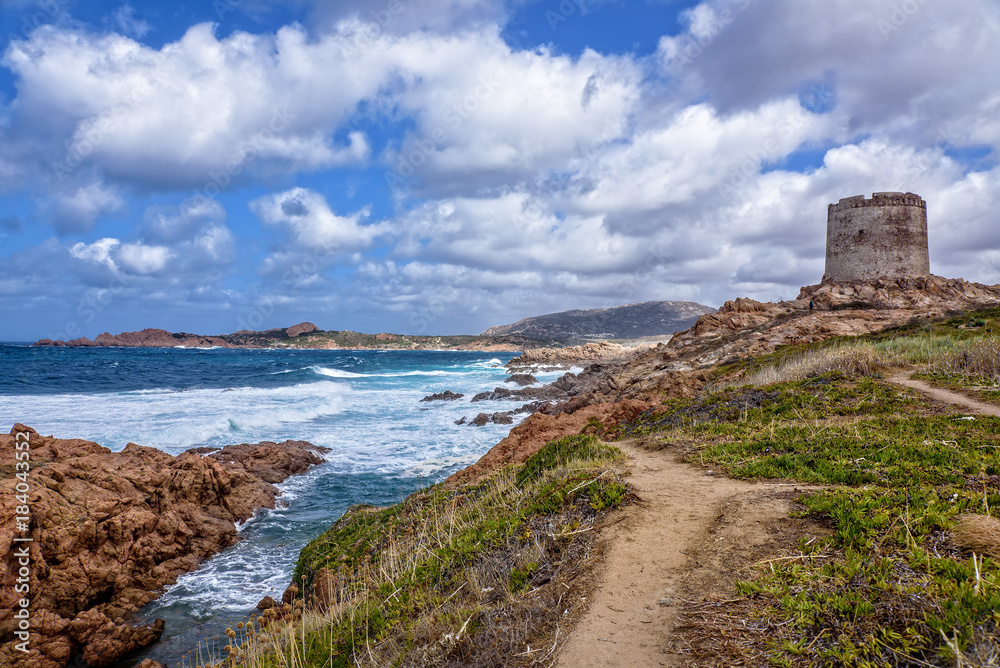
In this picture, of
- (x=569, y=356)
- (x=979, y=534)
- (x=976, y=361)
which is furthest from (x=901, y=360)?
(x=569, y=356)

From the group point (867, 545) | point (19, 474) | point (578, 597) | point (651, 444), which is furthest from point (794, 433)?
point (19, 474)

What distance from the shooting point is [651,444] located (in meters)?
9.42

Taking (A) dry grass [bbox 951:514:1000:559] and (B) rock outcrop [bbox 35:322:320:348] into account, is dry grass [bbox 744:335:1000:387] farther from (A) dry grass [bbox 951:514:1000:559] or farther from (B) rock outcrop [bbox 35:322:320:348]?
(B) rock outcrop [bbox 35:322:320:348]

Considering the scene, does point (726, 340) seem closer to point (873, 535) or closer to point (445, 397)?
point (445, 397)

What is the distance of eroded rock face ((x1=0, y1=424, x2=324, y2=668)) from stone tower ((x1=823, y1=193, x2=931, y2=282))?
115 ft

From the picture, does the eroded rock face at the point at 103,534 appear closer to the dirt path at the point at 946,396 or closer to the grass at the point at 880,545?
the grass at the point at 880,545

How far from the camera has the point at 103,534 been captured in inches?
336

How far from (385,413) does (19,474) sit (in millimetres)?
20133

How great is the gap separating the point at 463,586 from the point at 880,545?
11.5 feet

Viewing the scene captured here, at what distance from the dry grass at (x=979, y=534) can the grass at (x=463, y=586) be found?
2.80 meters

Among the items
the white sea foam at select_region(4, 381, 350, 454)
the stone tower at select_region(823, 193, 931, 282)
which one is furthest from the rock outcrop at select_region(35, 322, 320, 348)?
the stone tower at select_region(823, 193, 931, 282)

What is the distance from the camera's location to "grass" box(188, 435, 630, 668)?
13.0ft

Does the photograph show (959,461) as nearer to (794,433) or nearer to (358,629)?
(794,433)

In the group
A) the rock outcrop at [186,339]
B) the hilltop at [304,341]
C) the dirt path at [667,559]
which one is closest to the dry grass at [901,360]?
the dirt path at [667,559]
